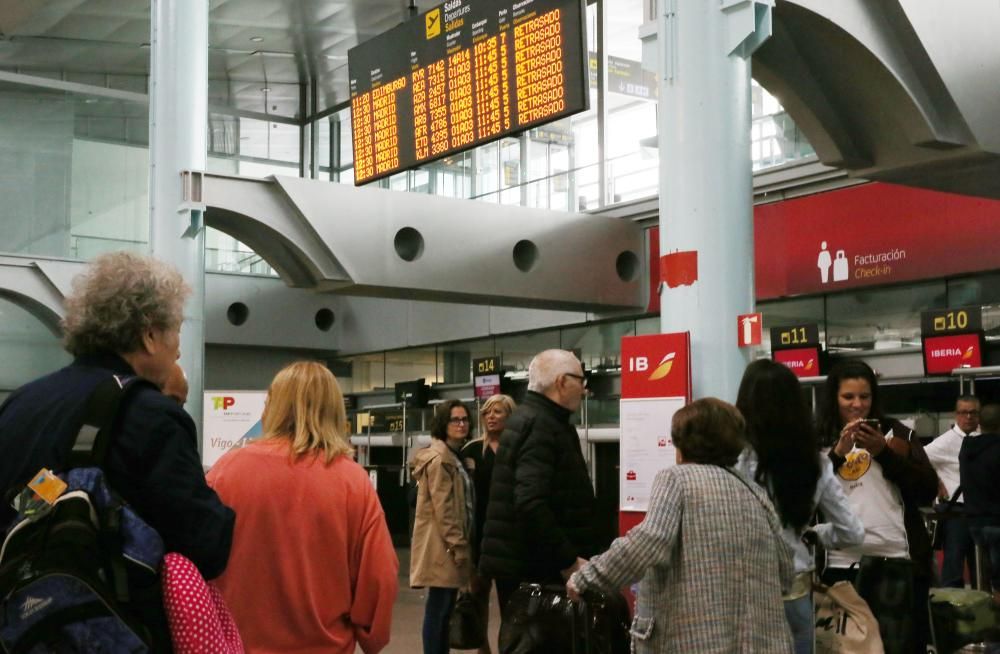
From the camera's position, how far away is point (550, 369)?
195 inches

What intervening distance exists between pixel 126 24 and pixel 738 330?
1482 cm

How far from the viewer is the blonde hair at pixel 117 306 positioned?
243 centimetres

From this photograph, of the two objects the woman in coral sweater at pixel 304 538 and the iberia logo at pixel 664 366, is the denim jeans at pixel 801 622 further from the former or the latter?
the iberia logo at pixel 664 366

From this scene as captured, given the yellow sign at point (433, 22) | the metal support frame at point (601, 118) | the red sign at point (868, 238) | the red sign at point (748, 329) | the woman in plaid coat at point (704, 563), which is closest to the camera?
the woman in plaid coat at point (704, 563)

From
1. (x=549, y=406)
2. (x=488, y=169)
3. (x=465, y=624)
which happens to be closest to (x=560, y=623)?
(x=549, y=406)

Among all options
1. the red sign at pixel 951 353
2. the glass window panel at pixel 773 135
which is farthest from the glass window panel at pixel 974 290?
the glass window panel at pixel 773 135

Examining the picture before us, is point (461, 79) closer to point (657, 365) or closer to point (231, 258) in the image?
point (657, 365)

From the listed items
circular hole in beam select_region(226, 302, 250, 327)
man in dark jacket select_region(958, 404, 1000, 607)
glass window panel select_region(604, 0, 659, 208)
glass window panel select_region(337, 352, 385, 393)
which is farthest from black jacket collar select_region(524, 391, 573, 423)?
glass window panel select_region(337, 352, 385, 393)

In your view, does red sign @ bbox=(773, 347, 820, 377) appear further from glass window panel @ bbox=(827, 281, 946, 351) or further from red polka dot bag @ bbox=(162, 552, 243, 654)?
red polka dot bag @ bbox=(162, 552, 243, 654)

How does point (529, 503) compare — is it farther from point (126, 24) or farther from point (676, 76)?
point (126, 24)

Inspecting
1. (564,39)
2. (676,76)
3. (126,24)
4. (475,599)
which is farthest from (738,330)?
(126,24)

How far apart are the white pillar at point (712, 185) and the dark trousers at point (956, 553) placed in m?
4.77

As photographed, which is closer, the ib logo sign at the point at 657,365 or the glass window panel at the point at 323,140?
the ib logo sign at the point at 657,365

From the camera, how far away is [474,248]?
40.4 ft
